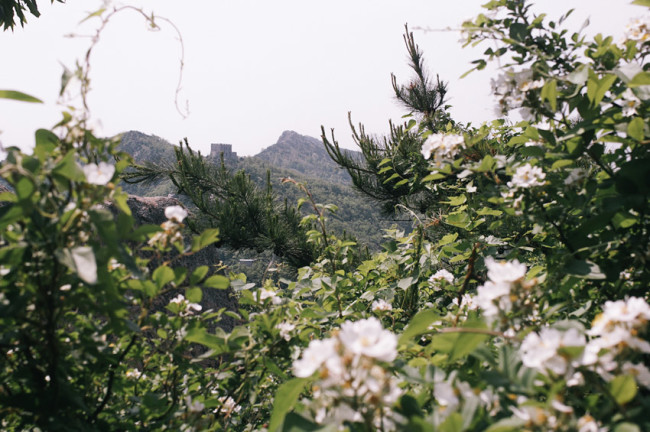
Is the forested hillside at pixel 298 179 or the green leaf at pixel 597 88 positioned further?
the forested hillside at pixel 298 179

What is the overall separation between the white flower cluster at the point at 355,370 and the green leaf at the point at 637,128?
2.52ft

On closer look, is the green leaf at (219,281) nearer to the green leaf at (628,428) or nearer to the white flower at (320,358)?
the white flower at (320,358)

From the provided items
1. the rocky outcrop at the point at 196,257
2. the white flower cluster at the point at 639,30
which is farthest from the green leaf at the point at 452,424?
the rocky outcrop at the point at 196,257

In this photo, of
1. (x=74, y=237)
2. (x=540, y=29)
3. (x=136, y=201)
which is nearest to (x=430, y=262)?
(x=540, y=29)

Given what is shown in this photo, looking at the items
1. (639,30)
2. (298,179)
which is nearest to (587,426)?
(639,30)

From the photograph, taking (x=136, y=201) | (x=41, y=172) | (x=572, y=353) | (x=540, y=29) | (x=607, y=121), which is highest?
(x=136, y=201)

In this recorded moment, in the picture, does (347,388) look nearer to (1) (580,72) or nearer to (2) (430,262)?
(1) (580,72)

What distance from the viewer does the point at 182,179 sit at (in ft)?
20.5

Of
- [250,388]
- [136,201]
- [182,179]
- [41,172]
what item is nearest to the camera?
[41,172]

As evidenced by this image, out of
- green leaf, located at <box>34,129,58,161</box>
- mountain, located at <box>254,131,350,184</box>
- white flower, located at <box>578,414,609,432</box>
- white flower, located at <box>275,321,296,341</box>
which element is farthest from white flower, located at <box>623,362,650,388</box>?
mountain, located at <box>254,131,350,184</box>

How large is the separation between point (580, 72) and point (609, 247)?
44 centimetres

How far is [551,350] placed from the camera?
0.56m

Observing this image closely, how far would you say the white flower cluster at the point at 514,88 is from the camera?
1029 mm

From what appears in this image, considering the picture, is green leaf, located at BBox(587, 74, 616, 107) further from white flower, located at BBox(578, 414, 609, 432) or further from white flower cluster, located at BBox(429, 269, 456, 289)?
white flower cluster, located at BBox(429, 269, 456, 289)
